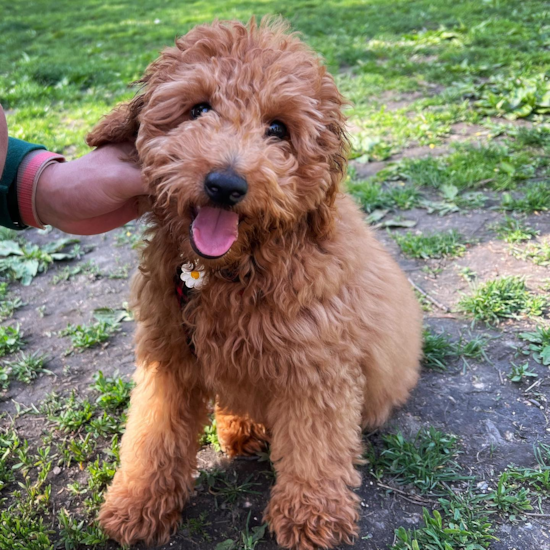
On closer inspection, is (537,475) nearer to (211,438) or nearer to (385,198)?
(211,438)

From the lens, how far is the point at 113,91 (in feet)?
26.6

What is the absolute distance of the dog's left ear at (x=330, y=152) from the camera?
6.94ft

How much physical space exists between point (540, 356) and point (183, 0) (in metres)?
16.2

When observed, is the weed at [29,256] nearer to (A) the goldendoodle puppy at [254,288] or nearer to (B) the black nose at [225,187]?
(A) the goldendoodle puppy at [254,288]

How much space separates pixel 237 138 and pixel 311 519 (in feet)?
5.53

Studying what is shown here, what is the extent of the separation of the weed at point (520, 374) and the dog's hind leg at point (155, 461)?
1780 mm

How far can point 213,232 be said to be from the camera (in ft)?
6.25

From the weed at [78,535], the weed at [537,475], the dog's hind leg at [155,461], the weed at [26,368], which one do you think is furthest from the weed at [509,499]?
the weed at [26,368]

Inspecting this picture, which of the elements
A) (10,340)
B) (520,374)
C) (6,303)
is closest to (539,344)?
(520,374)

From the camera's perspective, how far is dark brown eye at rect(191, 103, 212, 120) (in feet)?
6.70


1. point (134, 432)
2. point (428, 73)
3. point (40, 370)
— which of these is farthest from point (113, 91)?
point (134, 432)

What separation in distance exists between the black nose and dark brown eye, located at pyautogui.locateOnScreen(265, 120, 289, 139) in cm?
36

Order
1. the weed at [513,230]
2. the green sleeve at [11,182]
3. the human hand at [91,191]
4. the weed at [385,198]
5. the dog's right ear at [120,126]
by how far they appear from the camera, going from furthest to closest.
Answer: the weed at [385,198]
the weed at [513,230]
the green sleeve at [11,182]
the human hand at [91,191]
the dog's right ear at [120,126]

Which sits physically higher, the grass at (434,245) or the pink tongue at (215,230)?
the pink tongue at (215,230)
